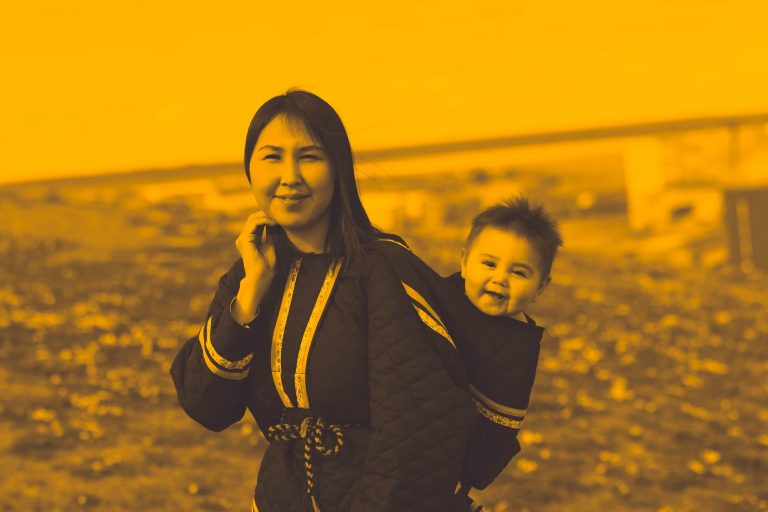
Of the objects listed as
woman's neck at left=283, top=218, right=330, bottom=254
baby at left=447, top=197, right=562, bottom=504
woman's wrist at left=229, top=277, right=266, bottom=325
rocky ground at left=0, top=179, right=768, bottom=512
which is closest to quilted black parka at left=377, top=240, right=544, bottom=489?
baby at left=447, top=197, right=562, bottom=504

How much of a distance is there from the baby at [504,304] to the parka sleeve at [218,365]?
Answer: 1.39 ft

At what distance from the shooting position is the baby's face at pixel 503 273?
1.50 m

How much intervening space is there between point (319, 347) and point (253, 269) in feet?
0.63

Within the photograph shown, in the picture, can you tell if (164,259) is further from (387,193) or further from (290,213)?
(290,213)

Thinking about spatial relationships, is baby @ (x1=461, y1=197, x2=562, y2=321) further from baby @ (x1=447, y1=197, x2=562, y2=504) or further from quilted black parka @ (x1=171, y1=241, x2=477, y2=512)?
quilted black parka @ (x1=171, y1=241, x2=477, y2=512)

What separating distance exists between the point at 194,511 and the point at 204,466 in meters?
0.41

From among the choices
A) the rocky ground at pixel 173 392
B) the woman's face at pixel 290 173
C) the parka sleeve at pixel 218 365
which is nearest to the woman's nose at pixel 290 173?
the woman's face at pixel 290 173

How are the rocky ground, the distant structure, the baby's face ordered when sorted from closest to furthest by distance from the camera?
the baby's face
the rocky ground
the distant structure

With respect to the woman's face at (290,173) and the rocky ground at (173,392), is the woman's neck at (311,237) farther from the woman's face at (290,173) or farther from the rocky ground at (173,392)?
the rocky ground at (173,392)

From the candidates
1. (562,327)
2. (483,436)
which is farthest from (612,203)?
(483,436)

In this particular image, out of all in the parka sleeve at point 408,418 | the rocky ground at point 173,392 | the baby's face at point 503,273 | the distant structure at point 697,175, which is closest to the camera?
the parka sleeve at point 408,418

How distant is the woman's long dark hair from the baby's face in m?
0.22

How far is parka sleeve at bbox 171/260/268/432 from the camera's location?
153 cm

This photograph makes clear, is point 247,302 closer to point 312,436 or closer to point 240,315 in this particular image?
point 240,315
